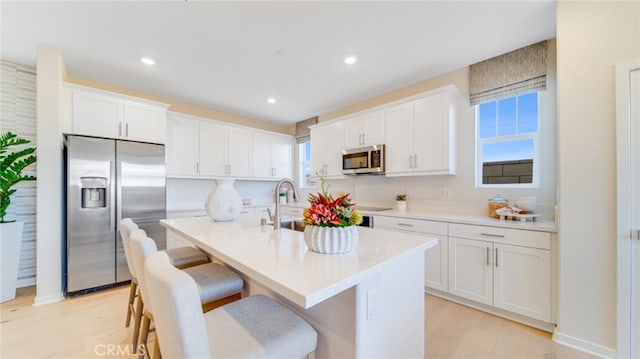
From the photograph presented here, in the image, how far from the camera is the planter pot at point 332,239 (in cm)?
118

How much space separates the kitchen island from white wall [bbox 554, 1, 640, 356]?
50.5 inches

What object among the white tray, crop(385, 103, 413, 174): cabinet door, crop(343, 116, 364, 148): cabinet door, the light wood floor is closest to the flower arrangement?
the light wood floor

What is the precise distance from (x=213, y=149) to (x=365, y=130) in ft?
8.17

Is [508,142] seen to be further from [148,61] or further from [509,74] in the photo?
[148,61]

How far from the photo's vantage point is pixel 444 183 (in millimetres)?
3107

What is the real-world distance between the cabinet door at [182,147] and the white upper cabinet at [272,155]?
1.05 meters

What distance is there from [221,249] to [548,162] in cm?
295

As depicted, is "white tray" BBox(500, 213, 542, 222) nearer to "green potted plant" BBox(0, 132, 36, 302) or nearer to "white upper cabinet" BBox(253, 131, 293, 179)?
"white upper cabinet" BBox(253, 131, 293, 179)

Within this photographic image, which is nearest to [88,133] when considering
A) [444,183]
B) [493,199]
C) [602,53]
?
[444,183]

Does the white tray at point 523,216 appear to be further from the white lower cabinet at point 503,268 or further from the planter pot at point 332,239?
the planter pot at point 332,239

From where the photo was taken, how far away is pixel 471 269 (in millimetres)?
2400

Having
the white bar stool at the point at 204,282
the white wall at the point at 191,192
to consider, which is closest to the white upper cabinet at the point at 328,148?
the white wall at the point at 191,192

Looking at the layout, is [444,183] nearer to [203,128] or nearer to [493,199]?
[493,199]

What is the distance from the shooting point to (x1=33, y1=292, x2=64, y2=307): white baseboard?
8.18 ft
